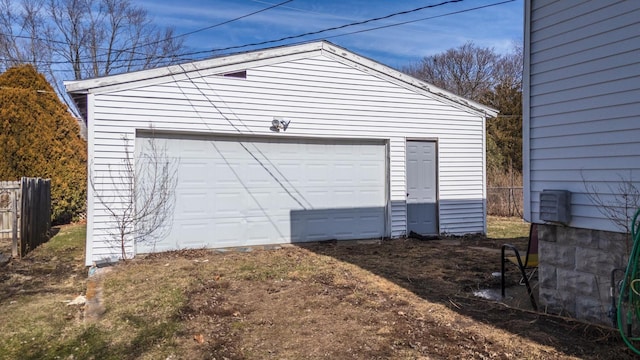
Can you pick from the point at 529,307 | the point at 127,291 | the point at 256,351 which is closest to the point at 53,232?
the point at 127,291

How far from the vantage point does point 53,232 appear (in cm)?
1083

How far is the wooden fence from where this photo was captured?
7414 millimetres

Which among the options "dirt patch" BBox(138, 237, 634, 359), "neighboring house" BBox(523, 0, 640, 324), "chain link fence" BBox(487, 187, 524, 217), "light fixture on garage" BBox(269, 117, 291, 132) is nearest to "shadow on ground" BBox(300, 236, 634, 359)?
"dirt patch" BBox(138, 237, 634, 359)

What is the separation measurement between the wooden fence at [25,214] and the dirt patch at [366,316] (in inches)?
141

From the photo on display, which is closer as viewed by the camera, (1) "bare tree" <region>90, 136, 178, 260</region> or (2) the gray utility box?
(2) the gray utility box

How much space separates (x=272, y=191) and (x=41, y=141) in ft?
25.3

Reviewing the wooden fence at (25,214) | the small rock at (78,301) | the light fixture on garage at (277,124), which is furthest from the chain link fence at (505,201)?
the wooden fence at (25,214)

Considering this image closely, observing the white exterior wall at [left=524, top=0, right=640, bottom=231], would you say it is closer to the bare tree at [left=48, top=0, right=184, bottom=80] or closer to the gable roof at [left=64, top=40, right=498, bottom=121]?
the gable roof at [left=64, top=40, right=498, bottom=121]

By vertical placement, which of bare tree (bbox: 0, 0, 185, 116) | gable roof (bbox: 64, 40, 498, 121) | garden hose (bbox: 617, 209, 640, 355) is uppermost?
bare tree (bbox: 0, 0, 185, 116)

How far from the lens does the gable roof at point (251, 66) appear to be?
6.91 m

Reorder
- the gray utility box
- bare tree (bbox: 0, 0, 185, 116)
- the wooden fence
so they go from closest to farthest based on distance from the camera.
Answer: the gray utility box, the wooden fence, bare tree (bbox: 0, 0, 185, 116)

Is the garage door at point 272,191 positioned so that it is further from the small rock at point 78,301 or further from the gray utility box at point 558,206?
the gray utility box at point 558,206

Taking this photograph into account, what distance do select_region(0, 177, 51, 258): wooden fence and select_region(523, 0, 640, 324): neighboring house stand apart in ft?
26.7

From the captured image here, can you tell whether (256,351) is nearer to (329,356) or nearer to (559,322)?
(329,356)
